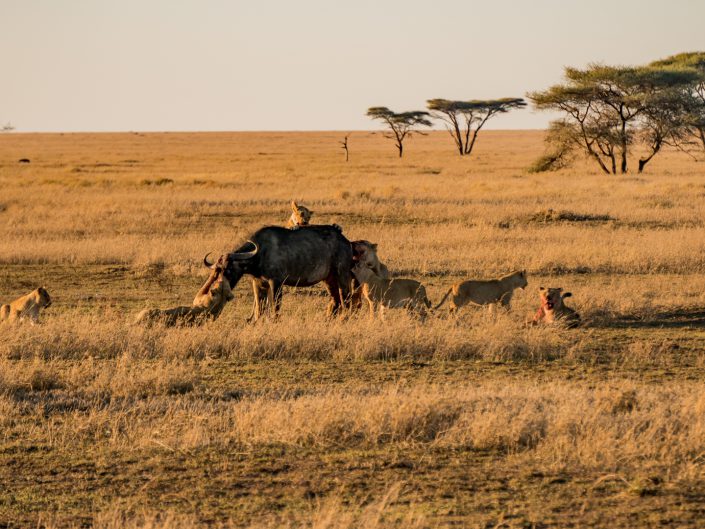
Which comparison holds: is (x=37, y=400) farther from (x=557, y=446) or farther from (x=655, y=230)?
(x=655, y=230)

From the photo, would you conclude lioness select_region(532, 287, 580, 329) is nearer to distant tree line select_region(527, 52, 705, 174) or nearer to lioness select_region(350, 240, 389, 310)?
lioness select_region(350, 240, 389, 310)

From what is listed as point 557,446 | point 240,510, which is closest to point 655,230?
point 557,446

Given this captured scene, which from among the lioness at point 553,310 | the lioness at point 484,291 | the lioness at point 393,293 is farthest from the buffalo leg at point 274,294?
the lioness at point 553,310

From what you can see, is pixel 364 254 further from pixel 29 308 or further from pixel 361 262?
pixel 29 308

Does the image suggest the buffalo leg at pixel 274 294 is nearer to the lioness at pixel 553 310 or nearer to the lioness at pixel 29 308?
the lioness at pixel 29 308

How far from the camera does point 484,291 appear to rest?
11875 mm

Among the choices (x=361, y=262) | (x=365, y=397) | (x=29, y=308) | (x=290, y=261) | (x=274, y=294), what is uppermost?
(x=290, y=261)

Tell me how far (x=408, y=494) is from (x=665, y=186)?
26.9 meters

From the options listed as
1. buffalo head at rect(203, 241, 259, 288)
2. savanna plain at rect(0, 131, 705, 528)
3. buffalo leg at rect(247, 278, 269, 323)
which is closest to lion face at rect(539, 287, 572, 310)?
savanna plain at rect(0, 131, 705, 528)

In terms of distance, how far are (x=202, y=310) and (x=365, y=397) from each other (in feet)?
12.5

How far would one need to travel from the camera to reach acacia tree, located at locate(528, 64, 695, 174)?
42.9m

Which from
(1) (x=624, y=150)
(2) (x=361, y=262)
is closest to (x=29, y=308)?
(2) (x=361, y=262)

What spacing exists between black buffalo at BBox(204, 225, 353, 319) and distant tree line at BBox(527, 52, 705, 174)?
32.0 m

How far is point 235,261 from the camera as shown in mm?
10891
